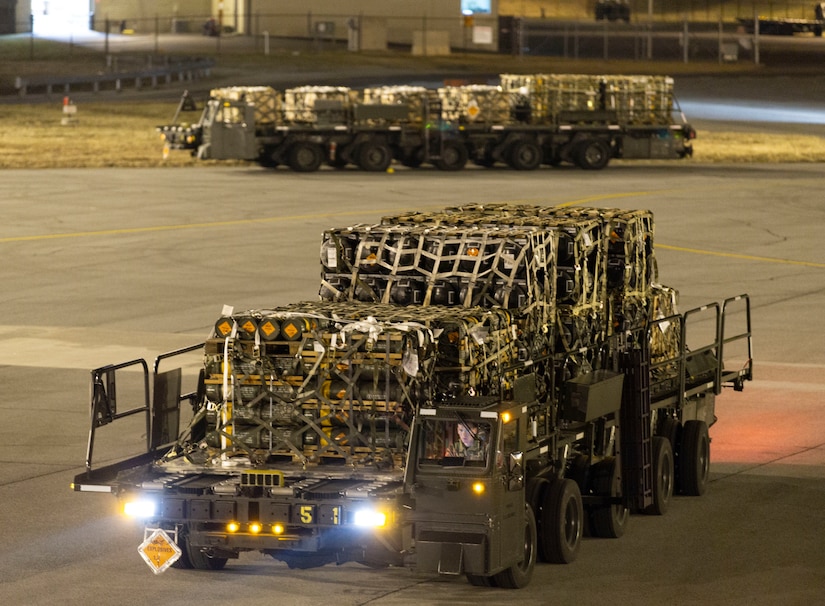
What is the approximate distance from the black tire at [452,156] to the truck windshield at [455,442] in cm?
4356

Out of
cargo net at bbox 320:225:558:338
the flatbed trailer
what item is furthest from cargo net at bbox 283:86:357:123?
the flatbed trailer

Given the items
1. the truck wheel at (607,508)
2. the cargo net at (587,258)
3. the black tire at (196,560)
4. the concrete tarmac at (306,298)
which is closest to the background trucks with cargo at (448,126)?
the concrete tarmac at (306,298)

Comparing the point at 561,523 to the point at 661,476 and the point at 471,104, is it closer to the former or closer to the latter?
the point at 661,476

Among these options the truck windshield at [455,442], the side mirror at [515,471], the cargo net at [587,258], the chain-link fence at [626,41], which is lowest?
the side mirror at [515,471]

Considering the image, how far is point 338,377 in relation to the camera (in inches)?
482

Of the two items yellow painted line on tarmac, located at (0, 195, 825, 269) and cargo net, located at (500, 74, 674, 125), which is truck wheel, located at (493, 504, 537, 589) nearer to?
yellow painted line on tarmac, located at (0, 195, 825, 269)

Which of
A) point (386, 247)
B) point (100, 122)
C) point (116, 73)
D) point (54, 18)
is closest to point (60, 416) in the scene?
point (386, 247)

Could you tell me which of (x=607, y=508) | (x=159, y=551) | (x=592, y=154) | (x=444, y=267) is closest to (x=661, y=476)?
(x=607, y=508)

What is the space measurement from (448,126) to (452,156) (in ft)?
3.31

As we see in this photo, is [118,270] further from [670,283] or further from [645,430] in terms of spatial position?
[645,430]

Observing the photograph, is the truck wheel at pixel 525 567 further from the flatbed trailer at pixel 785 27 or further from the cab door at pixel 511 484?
the flatbed trailer at pixel 785 27

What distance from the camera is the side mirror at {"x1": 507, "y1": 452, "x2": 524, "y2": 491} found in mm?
11680

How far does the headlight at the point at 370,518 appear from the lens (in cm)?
1138

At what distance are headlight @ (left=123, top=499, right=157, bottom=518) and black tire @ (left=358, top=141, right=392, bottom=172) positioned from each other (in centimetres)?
4252
